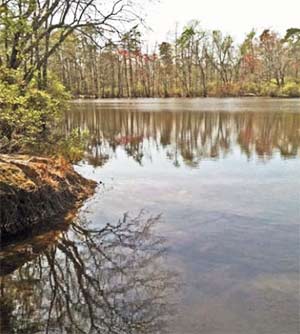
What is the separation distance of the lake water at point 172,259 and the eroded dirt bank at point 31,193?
0.49 metres

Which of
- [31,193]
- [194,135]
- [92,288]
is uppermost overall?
[31,193]

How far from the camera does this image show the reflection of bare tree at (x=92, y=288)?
15.4ft

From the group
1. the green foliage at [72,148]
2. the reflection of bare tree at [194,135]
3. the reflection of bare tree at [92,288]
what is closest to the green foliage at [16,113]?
the green foliage at [72,148]

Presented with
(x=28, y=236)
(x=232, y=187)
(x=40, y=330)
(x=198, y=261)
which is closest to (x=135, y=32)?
(x=232, y=187)

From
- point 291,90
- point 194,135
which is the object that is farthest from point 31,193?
point 291,90

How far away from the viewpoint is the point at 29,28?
480 inches

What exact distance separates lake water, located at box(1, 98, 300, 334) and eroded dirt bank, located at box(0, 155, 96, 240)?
19.2 inches

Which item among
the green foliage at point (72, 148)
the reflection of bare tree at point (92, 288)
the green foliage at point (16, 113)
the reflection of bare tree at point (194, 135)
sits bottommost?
the reflection of bare tree at point (92, 288)

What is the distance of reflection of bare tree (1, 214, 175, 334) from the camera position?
15.4 feet

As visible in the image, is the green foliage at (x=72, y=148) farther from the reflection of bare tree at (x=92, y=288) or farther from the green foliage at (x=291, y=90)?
the green foliage at (x=291, y=90)

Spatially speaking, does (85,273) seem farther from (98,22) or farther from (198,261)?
(98,22)

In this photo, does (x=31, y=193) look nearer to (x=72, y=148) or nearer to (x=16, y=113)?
(x=16, y=113)

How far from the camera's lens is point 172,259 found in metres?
6.29

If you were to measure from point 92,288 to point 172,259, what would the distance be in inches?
50.4
